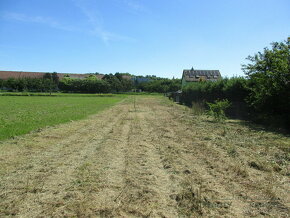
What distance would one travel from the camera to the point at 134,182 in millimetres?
4477

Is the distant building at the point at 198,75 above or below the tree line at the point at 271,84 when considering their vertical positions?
above

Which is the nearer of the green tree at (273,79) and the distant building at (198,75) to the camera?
the green tree at (273,79)

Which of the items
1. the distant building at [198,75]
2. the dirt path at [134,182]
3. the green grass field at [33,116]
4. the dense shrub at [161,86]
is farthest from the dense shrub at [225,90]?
the dense shrub at [161,86]

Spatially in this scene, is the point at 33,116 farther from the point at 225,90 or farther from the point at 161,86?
the point at 161,86

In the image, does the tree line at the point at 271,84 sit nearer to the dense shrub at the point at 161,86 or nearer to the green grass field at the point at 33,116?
the green grass field at the point at 33,116

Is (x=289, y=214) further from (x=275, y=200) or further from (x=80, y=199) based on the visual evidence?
(x=80, y=199)

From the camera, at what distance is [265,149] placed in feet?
23.5

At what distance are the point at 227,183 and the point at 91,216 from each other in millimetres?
2609

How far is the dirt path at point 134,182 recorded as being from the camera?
3.45m

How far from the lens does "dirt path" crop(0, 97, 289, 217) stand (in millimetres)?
3447

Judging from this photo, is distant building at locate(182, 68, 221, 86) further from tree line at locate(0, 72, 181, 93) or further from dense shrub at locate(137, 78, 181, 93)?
tree line at locate(0, 72, 181, 93)

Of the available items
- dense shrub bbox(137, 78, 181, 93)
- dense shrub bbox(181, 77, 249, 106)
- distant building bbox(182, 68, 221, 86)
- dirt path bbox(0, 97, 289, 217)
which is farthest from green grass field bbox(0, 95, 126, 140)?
dense shrub bbox(137, 78, 181, 93)

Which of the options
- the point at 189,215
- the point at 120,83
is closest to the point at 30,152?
the point at 189,215

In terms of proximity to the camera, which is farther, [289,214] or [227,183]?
[227,183]
